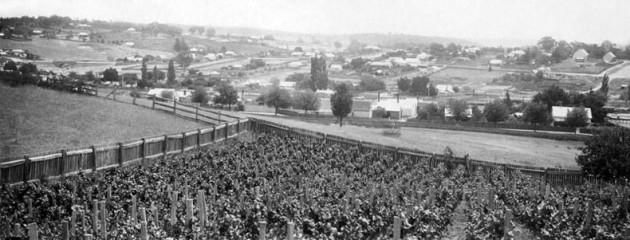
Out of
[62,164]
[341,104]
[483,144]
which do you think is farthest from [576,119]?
[62,164]

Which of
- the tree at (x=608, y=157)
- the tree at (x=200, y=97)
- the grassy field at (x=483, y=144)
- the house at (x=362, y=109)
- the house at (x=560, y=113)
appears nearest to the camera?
the tree at (x=608, y=157)

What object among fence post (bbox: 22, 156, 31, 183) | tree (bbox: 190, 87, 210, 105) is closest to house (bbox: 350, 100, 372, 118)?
tree (bbox: 190, 87, 210, 105)

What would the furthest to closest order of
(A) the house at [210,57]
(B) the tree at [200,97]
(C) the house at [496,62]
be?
1. (C) the house at [496,62]
2. (A) the house at [210,57]
3. (B) the tree at [200,97]

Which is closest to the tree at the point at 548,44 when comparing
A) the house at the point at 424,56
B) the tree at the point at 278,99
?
the house at the point at 424,56

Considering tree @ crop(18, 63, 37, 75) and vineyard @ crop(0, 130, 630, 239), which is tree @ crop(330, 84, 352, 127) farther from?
vineyard @ crop(0, 130, 630, 239)

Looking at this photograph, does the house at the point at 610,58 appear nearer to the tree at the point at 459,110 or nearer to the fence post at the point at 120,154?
the tree at the point at 459,110

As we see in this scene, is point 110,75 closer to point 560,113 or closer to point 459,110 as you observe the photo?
point 459,110
